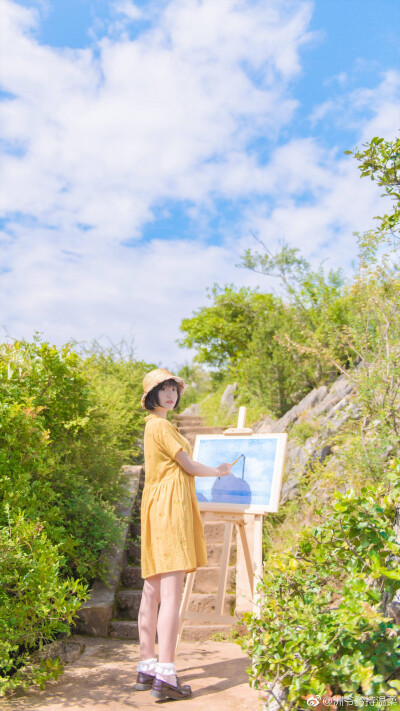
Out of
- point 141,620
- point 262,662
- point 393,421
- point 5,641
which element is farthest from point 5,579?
point 393,421

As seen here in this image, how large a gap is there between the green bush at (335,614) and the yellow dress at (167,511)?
2.07ft

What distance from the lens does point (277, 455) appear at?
4.12 m

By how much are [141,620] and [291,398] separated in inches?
217

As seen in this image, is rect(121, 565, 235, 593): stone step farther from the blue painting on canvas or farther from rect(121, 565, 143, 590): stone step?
the blue painting on canvas

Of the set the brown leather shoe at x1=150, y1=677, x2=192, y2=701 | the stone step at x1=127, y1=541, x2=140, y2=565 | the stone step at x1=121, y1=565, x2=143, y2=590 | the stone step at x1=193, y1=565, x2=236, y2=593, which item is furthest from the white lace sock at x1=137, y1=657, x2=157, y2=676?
the stone step at x1=127, y1=541, x2=140, y2=565

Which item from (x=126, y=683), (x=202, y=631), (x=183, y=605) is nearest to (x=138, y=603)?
(x=202, y=631)

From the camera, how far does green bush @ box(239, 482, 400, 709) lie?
2.45 m

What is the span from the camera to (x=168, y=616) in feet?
11.2

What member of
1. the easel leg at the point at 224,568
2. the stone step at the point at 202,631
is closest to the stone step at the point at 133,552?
the stone step at the point at 202,631

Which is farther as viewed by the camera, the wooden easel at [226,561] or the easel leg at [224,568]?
the easel leg at [224,568]

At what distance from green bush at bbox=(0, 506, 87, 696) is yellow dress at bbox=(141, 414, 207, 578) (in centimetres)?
51

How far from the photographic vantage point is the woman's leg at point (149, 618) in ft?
11.7

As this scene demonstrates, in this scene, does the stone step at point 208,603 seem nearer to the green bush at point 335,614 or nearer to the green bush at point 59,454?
the green bush at point 59,454

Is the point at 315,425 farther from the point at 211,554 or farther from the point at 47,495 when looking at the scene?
the point at 47,495
